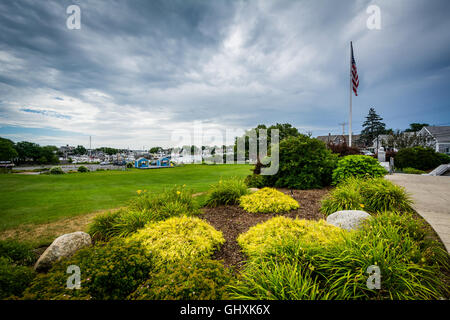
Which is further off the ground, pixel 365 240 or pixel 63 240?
pixel 365 240

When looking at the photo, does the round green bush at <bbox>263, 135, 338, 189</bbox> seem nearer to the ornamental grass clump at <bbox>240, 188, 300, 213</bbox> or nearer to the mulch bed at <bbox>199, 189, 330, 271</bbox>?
the mulch bed at <bbox>199, 189, 330, 271</bbox>

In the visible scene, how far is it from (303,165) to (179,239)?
676 centimetres

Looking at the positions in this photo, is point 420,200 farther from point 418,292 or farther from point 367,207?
point 418,292

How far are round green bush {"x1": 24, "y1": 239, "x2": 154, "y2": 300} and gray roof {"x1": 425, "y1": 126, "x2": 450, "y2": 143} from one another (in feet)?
149

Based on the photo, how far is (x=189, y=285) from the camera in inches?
74.4

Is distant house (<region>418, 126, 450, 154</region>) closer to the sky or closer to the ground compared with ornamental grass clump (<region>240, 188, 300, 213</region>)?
closer to the sky

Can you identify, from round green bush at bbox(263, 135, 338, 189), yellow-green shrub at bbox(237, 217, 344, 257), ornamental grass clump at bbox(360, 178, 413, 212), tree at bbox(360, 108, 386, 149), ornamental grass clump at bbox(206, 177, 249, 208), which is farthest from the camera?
tree at bbox(360, 108, 386, 149)

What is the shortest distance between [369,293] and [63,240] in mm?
4577

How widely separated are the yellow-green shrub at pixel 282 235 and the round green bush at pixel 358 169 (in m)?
4.84

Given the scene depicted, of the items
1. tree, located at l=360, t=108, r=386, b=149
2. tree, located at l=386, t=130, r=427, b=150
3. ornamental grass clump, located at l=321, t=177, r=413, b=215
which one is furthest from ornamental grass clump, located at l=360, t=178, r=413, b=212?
tree, located at l=360, t=108, r=386, b=149

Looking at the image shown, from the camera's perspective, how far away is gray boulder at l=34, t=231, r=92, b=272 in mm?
2965

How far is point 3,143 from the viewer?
272 inches
